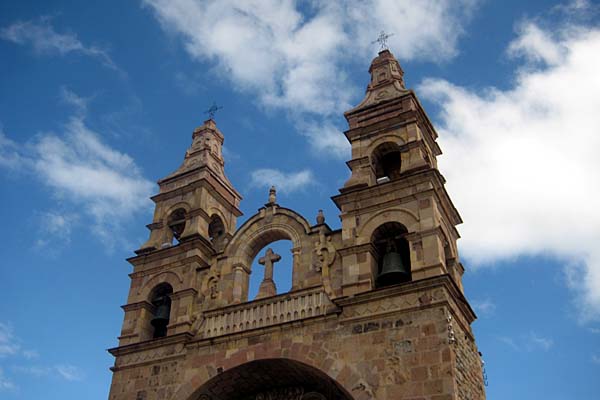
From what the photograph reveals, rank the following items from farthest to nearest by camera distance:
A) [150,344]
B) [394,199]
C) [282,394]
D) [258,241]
Result: [258,241] → [150,344] → [394,199] → [282,394]

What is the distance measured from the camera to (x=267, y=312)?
16.9m

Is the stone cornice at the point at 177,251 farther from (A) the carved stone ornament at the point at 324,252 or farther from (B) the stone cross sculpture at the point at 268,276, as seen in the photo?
(A) the carved stone ornament at the point at 324,252

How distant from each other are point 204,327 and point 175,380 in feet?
4.90

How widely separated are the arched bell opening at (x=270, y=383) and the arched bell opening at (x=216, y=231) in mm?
5551

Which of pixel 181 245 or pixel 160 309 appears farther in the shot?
pixel 181 245

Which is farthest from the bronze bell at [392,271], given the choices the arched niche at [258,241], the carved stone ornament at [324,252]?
the arched niche at [258,241]

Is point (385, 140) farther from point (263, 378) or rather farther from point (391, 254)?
point (263, 378)

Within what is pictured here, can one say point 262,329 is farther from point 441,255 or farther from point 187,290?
point 441,255

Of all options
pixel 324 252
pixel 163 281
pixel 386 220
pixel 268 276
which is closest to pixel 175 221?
pixel 163 281

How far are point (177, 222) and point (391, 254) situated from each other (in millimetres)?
7544

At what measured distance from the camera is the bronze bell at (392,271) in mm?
16375

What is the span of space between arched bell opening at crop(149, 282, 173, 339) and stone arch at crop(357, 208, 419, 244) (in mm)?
5920

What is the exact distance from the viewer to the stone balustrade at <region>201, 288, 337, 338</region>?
16375mm

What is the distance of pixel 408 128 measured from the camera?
61.4 feet
